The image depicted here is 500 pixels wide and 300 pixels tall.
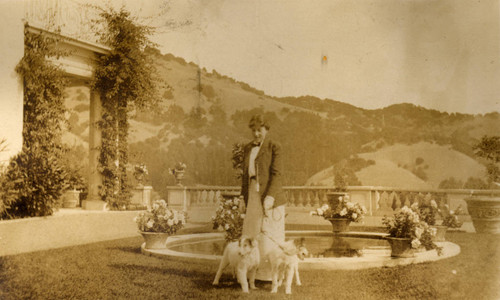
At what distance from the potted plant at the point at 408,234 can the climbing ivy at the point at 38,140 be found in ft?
14.4

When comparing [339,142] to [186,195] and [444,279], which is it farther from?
[444,279]

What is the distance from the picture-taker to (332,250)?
6090mm

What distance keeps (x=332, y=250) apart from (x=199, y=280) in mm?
2098

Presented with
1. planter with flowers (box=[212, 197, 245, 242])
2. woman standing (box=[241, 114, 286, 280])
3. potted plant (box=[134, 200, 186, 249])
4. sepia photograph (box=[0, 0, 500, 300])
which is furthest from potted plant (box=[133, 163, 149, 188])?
woman standing (box=[241, 114, 286, 280])

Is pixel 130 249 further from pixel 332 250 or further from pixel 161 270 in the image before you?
pixel 332 250

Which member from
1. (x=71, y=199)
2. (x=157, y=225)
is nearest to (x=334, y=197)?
(x=157, y=225)

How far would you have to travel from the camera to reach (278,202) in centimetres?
423

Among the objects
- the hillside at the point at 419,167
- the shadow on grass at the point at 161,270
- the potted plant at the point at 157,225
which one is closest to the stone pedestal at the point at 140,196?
the potted plant at the point at 157,225

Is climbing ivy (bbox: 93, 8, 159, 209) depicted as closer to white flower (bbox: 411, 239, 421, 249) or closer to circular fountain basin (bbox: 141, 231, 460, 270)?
circular fountain basin (bbox: 141, 231, 460, 270)

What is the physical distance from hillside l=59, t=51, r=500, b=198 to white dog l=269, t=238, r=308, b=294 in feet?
5.64

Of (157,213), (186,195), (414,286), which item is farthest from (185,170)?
(414,286)

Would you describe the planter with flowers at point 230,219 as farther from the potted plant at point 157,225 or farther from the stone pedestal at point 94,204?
the stone pedestal at point 94,204

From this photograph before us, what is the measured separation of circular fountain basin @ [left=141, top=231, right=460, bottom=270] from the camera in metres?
4.79

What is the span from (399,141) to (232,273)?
2.98m
